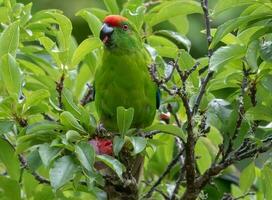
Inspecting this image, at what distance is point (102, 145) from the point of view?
2049 millimetres

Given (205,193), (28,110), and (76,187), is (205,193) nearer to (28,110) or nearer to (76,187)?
(76,187)

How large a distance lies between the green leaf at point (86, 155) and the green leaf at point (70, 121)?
0.25 feet

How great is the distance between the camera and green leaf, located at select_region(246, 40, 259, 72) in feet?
6.33

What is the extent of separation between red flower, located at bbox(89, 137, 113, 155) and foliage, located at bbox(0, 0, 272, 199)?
0.06 ft

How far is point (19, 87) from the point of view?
6.78ft

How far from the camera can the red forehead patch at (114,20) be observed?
253 centimetres

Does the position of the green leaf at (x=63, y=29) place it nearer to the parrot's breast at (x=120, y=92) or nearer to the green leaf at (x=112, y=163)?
the parrot's breast at (x=120, y=92)

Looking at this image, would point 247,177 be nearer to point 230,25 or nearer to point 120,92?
point 120,92

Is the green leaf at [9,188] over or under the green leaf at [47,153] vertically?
under

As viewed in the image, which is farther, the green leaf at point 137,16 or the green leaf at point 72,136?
the green leaf at point 137,16

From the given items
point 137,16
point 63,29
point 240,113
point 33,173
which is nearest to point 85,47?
point 63,29

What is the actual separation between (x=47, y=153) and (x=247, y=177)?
1.07 meters

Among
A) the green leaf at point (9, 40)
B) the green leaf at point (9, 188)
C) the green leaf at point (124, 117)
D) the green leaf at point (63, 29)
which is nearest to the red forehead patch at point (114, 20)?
the green leaf at point (63, 29)

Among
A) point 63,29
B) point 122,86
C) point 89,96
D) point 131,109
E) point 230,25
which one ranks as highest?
point 230,25
